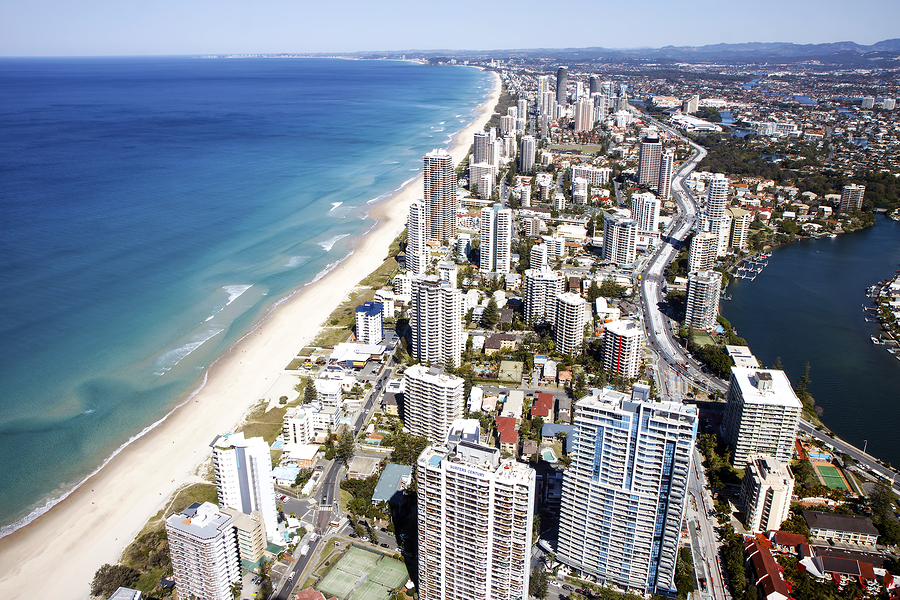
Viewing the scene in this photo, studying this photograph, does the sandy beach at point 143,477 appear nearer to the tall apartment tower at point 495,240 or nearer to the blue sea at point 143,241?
the blue sea at point 143,241

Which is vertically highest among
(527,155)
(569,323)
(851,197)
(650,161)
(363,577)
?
(650,161)

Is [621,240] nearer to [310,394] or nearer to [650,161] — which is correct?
[650,161]

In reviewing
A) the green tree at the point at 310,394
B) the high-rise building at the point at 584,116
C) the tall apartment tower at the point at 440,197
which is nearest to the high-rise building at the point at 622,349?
the green tree at the point at 310,394

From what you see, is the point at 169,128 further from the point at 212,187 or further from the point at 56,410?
the point at 56,410

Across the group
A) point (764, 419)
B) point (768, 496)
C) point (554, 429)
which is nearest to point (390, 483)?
point (554, 429)

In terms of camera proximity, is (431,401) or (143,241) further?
(143,241)

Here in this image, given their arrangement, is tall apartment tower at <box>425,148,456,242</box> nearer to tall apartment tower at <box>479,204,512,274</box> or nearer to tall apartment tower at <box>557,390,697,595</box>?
tall apartment tower at <box>479,204,512,274</box>

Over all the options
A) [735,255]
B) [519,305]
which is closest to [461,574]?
[519,305]
